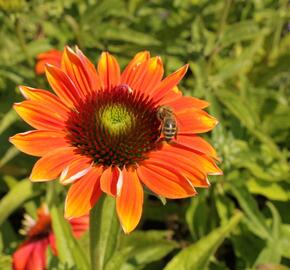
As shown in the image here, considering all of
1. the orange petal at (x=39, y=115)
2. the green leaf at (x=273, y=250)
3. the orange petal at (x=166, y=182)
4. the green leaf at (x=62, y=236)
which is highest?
the orange petal at (x=39, y=115)

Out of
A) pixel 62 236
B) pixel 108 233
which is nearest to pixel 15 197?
pixel 62 236

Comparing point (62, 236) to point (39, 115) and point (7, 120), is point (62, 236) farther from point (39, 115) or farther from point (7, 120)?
point (7, 120)

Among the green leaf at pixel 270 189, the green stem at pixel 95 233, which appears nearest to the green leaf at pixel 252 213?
the green leaf at pixel 270 189

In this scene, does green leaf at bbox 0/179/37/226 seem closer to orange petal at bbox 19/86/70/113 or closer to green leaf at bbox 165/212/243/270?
green leaf at bbox 165/212/243/270

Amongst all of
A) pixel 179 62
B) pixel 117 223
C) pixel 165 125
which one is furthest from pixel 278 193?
pixel 165 125

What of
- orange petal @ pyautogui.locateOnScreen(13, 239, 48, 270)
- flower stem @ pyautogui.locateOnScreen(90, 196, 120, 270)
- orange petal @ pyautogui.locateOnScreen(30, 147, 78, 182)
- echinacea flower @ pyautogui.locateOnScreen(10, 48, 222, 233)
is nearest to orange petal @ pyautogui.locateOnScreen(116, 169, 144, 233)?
echinacea flower @ pyautogui.locateOnScreen(10, 48, 222, 233)

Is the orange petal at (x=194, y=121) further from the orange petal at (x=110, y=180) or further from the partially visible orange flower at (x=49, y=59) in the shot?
the partially visible orange flower at (x=49, y=59)

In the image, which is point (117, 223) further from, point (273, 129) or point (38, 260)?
point (273, 129)
